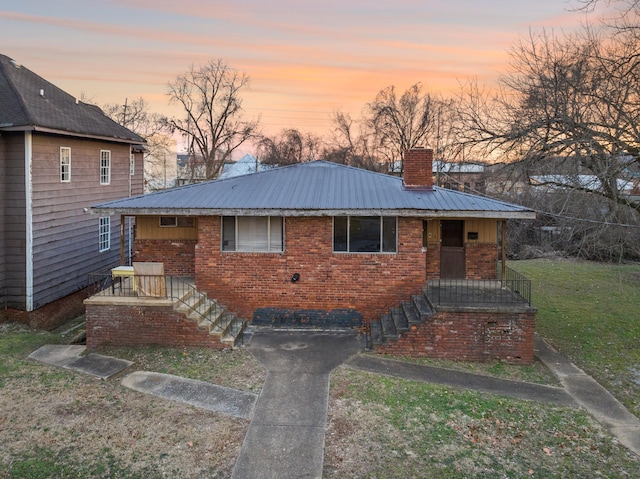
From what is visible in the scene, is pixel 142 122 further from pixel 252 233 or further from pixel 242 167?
pixel 252 233

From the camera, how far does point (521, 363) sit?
1055 centimetres

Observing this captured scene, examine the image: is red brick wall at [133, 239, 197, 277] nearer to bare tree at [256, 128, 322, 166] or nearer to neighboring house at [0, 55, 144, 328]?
neighboring house at [0, 55, 144, 328]

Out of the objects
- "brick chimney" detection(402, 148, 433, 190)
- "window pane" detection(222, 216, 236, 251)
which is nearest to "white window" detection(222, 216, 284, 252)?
"window pane" detection(222, 216, 236, 251)

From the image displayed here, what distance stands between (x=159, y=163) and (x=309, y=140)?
49.6 ft

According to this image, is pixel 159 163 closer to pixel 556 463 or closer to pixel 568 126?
pixel 568 126

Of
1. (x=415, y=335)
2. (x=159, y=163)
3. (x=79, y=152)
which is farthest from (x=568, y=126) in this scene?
(x=159, y=163)

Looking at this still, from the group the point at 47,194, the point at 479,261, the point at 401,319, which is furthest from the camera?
the point at 47,194

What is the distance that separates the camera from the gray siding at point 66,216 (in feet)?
46.3

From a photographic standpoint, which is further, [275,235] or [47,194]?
[47,194]

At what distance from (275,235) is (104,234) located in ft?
30.5

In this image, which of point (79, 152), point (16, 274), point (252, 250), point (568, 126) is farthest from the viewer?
point (79, 152)

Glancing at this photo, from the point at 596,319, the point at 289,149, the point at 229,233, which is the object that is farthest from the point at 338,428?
the point at 289,149

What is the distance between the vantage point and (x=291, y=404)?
27.4ft

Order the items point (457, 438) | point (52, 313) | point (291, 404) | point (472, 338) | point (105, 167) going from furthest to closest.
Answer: point (105, 167)
point (52, 313)
point (472, 338)
point (291, 404)
point (457, 438)
